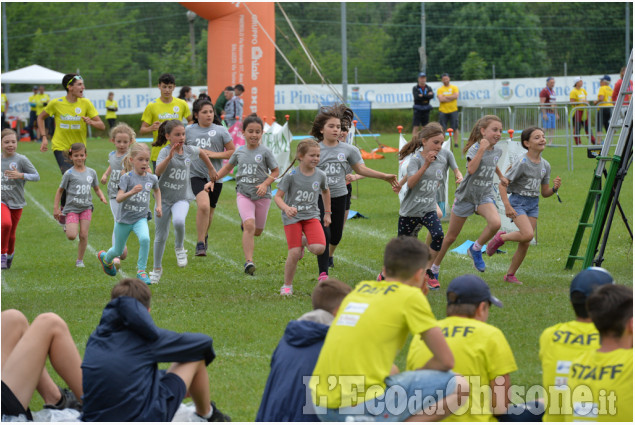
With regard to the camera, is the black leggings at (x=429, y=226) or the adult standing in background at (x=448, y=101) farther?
the adult standing in background at (x=448, y=101)

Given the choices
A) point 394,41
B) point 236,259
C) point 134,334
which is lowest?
point 236,259

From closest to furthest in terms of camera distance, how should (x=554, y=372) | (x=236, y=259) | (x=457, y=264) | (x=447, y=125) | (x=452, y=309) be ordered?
1. (x=554, y=372)
2. (x=452, y=309)
3. (x=457, y=264)
4. (x=236, y=259)
5. (x=447, y=125)

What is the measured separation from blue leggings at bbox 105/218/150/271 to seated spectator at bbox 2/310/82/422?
4097 millimetres

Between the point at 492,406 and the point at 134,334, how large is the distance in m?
2.03

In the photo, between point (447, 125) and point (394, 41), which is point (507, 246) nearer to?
point (447, 125)

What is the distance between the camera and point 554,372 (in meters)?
4.49

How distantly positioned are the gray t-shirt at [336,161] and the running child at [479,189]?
3.98ft

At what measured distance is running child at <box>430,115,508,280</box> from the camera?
9.46 meters

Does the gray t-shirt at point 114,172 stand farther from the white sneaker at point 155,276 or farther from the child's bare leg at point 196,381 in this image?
the child's bare leg at point 196,381

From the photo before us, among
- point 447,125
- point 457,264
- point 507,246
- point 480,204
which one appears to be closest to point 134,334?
point 480,204

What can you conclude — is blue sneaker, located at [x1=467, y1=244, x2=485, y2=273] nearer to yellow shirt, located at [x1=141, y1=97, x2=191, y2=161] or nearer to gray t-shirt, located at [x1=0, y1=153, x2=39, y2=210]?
yellow shirt, located at [x1=141, y1=97, x2=191, y2=161]

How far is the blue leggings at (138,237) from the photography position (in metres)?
9.63

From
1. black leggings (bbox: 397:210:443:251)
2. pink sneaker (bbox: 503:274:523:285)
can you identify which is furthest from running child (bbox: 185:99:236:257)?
pink sneaker (bbox: 503:274:523:285)

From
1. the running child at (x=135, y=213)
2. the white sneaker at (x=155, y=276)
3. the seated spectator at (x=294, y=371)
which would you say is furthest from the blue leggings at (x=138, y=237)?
the seated spectator at (x=294, y=371)
